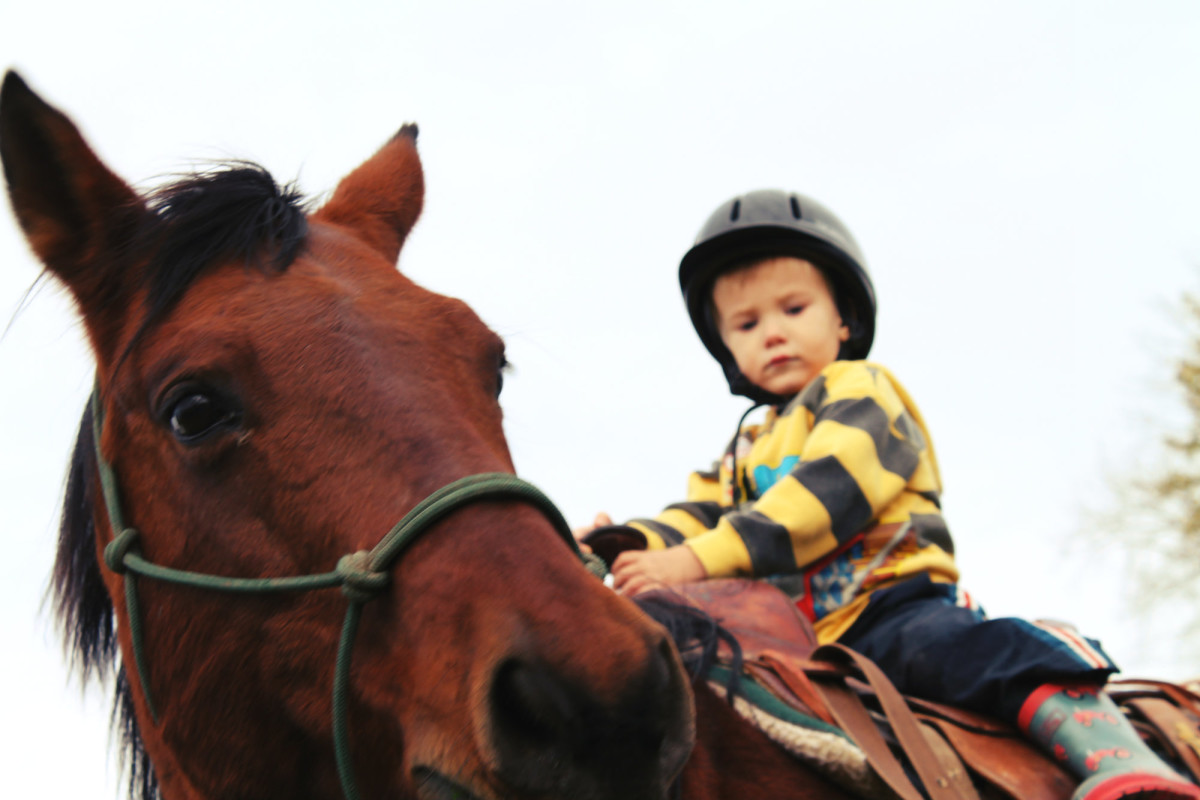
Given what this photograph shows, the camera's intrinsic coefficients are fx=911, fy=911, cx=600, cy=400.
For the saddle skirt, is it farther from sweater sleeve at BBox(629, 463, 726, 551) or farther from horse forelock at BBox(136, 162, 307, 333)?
horse forelock at BBox(136, 162, 307, 333)

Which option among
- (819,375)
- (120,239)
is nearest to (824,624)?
(819,375)

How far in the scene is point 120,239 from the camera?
184cm

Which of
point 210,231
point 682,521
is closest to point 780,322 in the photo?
point 682,521

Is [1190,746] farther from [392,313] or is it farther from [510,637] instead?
[392,313]

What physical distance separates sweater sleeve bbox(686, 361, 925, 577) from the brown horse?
20.1 inches

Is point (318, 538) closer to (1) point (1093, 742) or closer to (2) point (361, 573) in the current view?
(2) point (361, 573)

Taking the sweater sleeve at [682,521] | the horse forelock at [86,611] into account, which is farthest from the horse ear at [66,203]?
the sweater sleeve at [682,521]

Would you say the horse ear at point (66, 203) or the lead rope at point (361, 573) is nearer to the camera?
the lead rope at point (361, 573)

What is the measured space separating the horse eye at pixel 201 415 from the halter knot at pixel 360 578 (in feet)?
1.11

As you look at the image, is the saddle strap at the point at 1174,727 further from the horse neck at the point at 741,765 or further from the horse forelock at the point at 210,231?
the horse forelock at the point at 210,231

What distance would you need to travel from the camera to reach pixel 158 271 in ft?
5.60

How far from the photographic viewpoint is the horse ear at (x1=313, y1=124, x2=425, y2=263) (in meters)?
2.16

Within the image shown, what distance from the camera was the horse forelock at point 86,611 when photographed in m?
2.03

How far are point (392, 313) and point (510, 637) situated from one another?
70 cm
